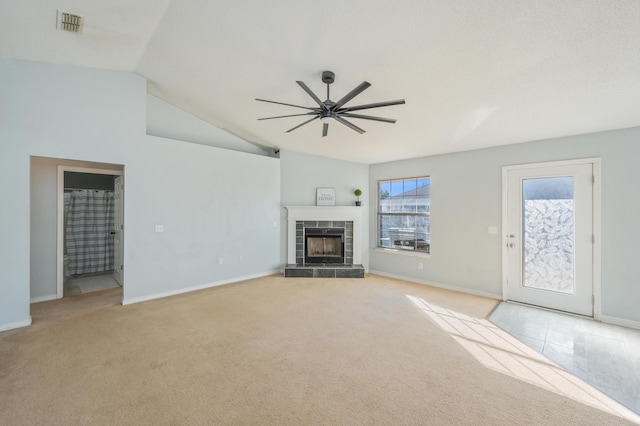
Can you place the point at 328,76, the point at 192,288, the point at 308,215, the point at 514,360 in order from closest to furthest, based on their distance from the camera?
the point at 514,360
the point at 328,76
the point at 192,288
the point at 308,215

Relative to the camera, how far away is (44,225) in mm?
4078

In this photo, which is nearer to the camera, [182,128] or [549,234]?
[549,234]

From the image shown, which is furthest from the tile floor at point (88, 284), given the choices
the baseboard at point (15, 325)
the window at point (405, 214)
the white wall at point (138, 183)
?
the window at point (405, 214)

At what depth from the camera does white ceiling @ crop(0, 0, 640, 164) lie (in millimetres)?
2090

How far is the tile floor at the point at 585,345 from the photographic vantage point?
7.35ft

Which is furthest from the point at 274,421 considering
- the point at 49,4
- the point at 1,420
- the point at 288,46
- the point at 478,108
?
the point at 49,4

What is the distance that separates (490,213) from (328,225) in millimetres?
3070

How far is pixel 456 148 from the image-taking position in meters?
4.69

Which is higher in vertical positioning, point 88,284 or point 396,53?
point 396,53

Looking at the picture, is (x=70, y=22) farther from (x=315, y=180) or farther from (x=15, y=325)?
(x=315, y=180)

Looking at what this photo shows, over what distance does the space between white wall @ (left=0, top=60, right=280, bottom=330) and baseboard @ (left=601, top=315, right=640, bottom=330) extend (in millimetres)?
5254

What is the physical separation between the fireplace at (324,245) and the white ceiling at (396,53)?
2.62 meters

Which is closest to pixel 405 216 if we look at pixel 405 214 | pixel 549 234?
pixel 405 214

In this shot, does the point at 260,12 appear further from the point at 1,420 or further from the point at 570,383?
the point at 570,383
